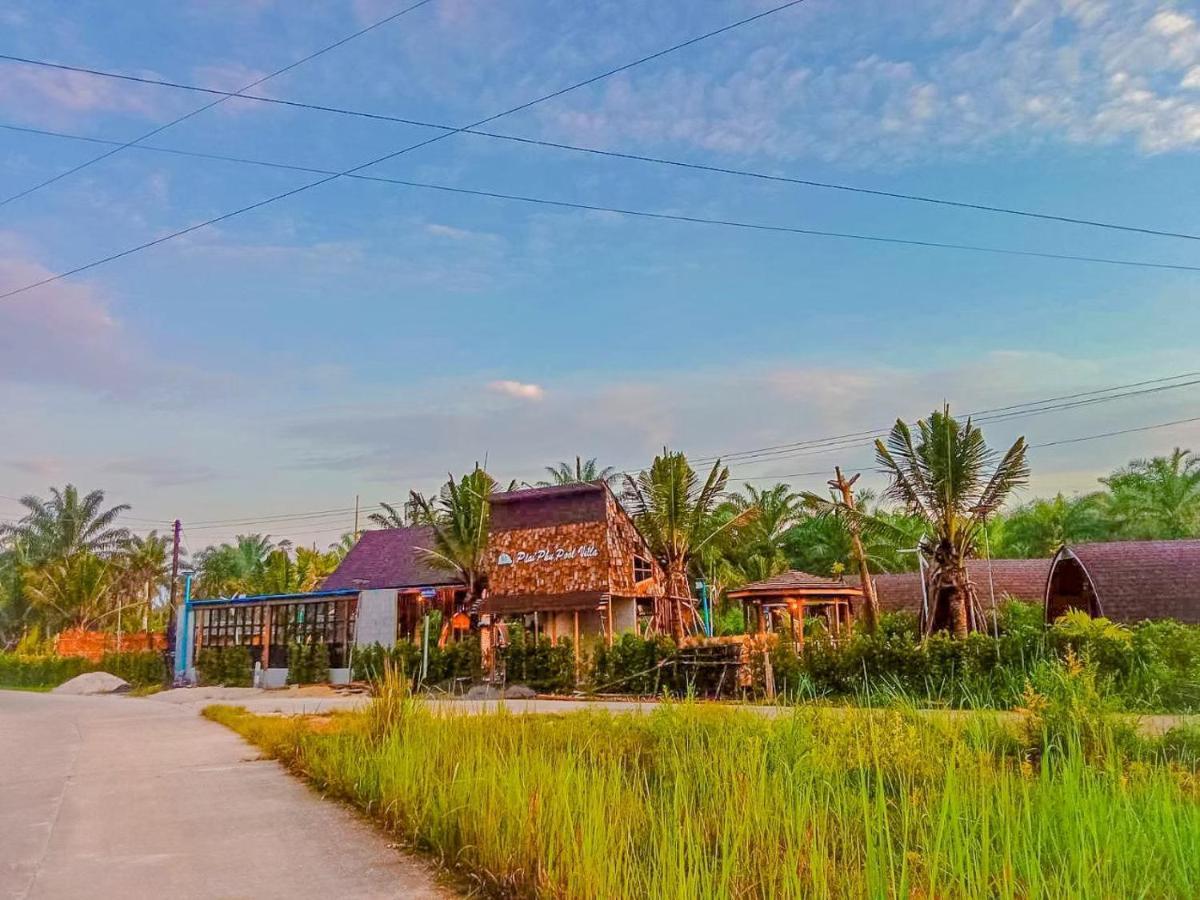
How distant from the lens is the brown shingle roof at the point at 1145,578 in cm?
1912

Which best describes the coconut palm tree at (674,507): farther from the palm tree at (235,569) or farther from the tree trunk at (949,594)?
the palm tree at (235,569)

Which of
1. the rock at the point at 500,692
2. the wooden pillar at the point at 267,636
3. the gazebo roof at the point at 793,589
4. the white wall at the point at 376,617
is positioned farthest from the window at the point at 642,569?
the wooden pillar at the point at 267,636

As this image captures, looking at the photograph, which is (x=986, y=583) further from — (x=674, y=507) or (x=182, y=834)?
(x=182, y=834)

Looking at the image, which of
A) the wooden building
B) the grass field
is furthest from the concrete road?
the wooden building

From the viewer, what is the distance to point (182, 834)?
20.1 ft

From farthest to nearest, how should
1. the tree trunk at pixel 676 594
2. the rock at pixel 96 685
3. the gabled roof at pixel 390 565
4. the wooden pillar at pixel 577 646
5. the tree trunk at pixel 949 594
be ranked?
1. the rock at pixel 96 685
2. the gabled roof at pixel 390 565
3. the tree trunk at pixel 676 594
4. the wooden pillar at pixel 577 646
5. the tree trunk at pixel 949 594

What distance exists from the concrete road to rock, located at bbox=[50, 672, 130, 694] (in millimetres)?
21855

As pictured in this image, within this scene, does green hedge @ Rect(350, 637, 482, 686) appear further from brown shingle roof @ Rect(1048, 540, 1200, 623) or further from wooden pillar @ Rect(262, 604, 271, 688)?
brown shingle roof @ Rect(1048, 540, 1200, 623)

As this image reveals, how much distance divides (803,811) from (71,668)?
1528 inches

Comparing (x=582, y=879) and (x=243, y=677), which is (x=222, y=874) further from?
(x=243, y=677)

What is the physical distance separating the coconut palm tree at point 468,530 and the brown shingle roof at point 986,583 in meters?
13.1

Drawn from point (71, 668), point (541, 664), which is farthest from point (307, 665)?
point (71, 668)

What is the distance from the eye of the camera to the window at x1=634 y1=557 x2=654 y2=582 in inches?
966

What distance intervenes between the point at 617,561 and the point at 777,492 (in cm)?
1606
